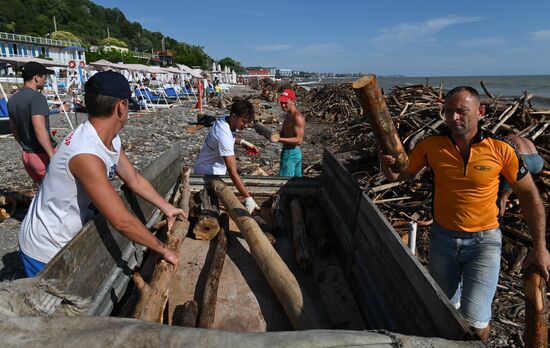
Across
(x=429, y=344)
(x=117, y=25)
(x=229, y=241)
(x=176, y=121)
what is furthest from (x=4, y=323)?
(x=117, y=25)

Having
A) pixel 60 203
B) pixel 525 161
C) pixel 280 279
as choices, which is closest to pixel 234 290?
pixel 280 279

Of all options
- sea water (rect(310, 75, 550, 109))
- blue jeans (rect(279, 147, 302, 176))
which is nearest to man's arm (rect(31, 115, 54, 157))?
blue jeans (rect(279, 147, 302, 176))

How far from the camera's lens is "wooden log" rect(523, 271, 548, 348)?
7.72 feet

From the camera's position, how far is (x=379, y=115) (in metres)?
3.05

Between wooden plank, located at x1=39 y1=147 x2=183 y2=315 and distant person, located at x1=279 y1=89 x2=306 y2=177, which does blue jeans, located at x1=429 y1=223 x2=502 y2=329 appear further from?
distant person, located at x1=279 y1=89 x2=306 y2=177

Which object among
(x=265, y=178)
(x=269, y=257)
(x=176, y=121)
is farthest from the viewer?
(x=176, y=121)

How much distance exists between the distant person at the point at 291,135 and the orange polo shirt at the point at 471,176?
10.9 ft

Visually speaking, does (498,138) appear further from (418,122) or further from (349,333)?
(418,122)

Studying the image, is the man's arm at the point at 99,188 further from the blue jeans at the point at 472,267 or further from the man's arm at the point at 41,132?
the man's arm at the point at 41,132

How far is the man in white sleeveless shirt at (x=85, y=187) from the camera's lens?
203 centimetres

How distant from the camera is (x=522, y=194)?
2.54 meters

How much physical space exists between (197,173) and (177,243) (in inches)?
74.1

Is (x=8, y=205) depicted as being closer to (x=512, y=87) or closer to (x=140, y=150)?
(x=140, y=150)

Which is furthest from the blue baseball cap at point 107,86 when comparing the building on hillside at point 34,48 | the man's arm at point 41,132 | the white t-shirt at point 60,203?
the building on hillside at point 34,48
